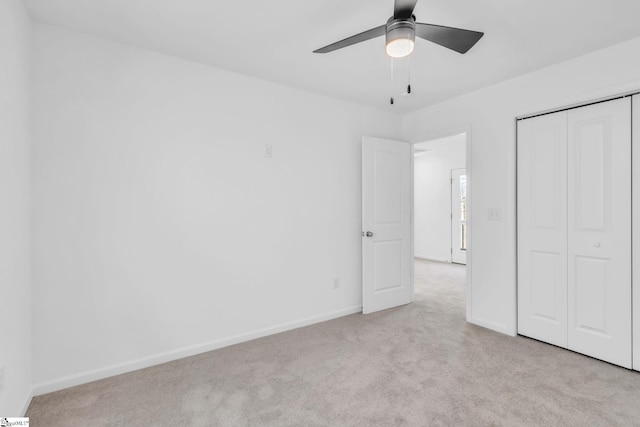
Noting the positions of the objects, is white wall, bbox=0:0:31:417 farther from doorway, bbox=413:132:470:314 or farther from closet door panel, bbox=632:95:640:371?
doorway, bbox=413:132:470:314

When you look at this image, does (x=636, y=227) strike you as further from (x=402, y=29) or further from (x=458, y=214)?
(x=458, y=214)

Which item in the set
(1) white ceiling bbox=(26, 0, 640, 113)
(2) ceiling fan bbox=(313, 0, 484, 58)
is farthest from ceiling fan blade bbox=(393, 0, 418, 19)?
(1) white ceiling bbox=(26, 0, 640, 113)

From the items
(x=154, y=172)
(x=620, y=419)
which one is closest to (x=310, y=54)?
(x=154, y=172)

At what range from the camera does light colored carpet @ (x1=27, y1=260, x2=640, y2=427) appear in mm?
1840

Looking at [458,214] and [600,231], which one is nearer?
[600,231]

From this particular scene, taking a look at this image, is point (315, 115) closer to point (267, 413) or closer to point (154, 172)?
point (154, 172)

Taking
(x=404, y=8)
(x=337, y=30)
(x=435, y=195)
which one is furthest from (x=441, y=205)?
(x=404, y=8)

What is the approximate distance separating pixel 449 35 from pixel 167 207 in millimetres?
2303

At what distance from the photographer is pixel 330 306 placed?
351 centimetres

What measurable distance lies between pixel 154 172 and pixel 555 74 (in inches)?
136

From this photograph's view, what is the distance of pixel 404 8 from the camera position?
5.00 feet

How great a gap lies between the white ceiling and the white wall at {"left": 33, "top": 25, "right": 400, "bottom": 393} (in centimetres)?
24

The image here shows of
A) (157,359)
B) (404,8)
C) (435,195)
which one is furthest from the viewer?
(435,195)

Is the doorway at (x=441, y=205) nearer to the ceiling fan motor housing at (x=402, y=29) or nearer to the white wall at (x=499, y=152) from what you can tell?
the white wall at (x=499, y=152)
